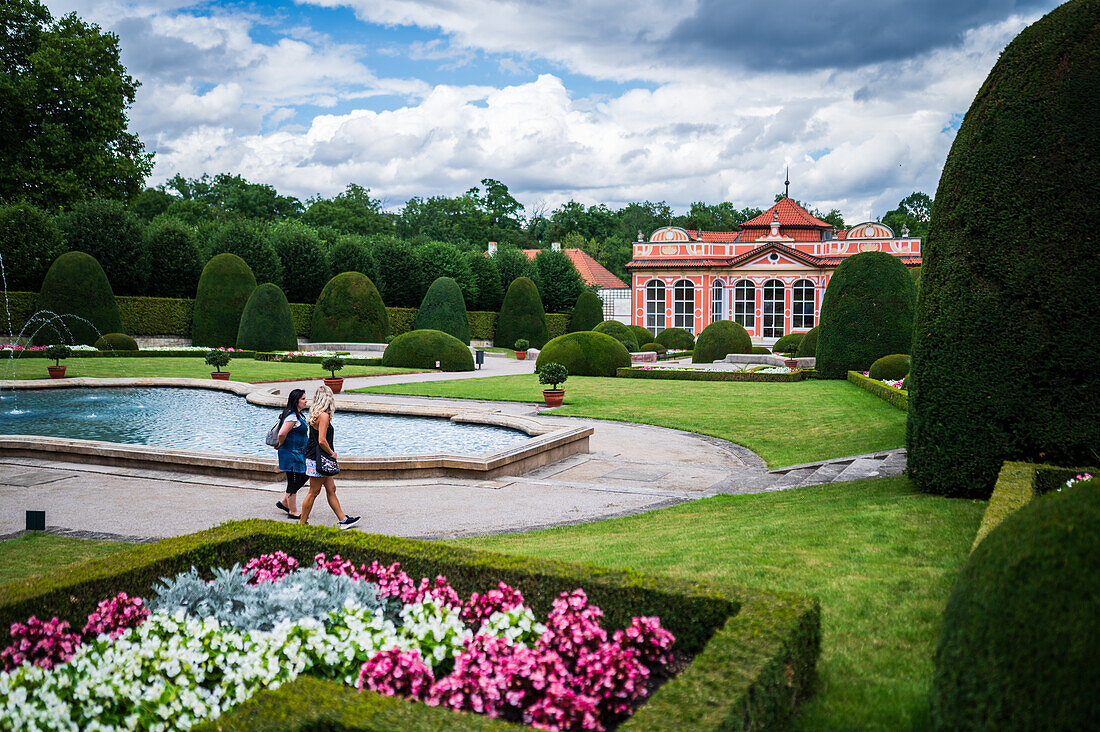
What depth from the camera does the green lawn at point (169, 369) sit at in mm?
20547

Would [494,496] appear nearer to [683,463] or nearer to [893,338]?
[683,463]

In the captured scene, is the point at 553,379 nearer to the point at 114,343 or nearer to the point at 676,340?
the point at 114,343

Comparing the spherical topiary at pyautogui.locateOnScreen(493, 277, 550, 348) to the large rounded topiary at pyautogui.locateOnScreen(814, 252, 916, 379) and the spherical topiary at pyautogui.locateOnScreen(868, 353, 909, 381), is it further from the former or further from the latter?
the spherical topiary at pyautogui.locateOnScreen(868, 353, 909, 381)

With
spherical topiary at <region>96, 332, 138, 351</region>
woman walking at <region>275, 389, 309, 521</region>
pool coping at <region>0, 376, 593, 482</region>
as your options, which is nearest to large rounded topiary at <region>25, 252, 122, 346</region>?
spherical topiary at <region>96, 332, 138, 351</region>

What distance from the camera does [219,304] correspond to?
31.2 m

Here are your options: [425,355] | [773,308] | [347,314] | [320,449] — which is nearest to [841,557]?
[320,449]

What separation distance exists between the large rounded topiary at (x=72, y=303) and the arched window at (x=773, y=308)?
3843 cm

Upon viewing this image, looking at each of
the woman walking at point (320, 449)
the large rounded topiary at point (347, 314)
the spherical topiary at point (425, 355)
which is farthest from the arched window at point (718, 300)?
the woman walking at point (320, 449)

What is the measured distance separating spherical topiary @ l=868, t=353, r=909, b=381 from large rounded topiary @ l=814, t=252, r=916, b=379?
2637 millimetres

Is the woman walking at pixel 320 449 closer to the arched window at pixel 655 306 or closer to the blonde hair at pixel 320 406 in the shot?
the blonde hair at pixel 320 406

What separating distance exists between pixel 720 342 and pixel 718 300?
18.9 metres

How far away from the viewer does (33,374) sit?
19.5 m

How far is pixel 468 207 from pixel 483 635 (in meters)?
76.0

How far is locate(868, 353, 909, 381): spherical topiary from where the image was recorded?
719 inches
